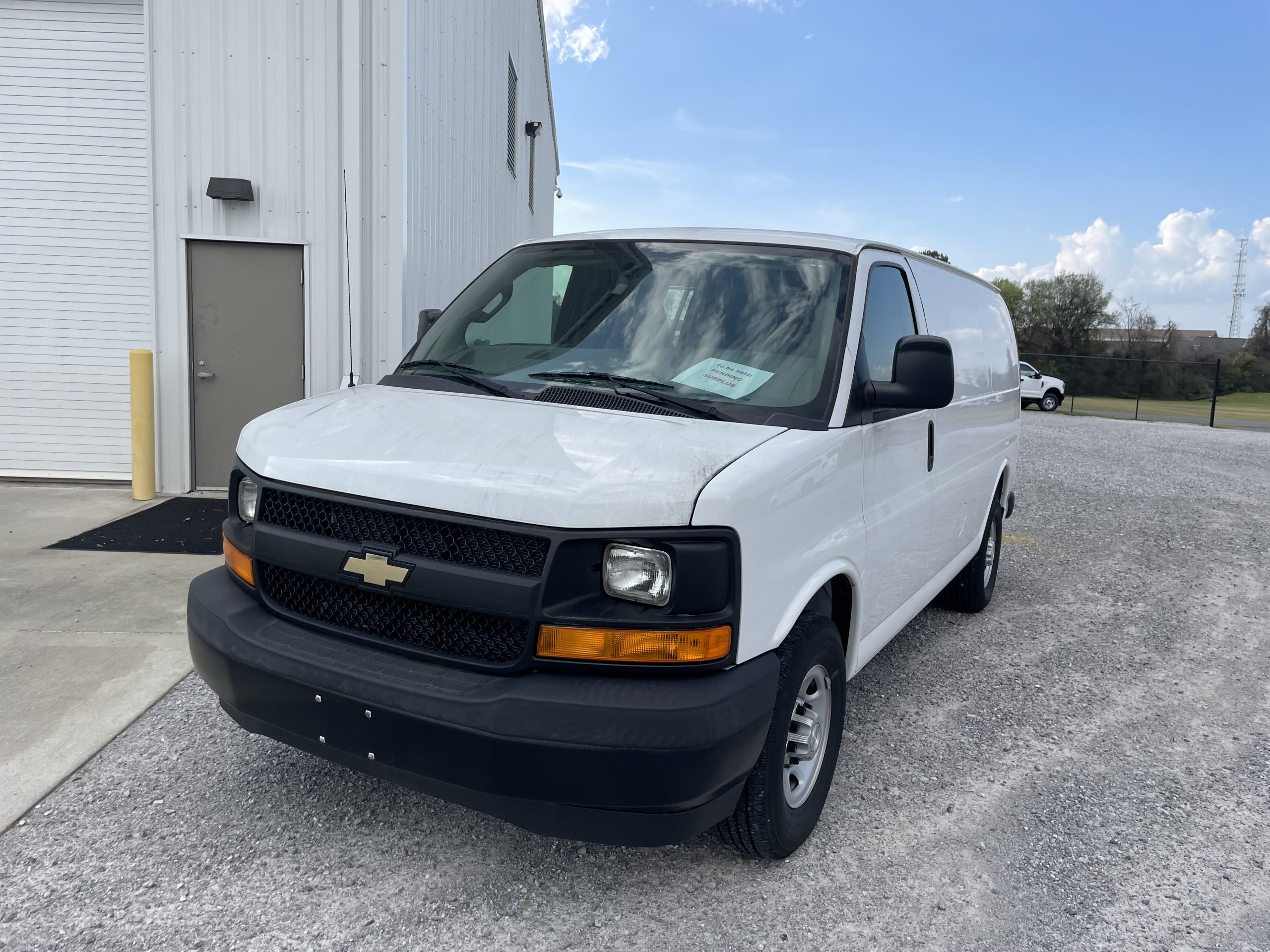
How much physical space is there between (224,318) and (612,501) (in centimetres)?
729

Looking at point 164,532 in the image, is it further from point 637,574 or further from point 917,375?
point 917,375

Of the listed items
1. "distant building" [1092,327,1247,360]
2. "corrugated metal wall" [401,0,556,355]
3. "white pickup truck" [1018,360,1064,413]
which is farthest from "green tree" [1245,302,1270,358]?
"corrugated metal wall" [401,0,556,355]

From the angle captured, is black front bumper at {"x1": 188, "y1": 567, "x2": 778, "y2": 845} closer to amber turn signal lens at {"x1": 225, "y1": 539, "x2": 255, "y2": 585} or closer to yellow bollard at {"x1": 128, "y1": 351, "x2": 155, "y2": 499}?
amber turn signal lens at {"x1": 225, "y1": 539, "x2": 255, "y2": 585}

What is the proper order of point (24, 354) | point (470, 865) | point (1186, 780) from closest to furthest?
point (470, 865)
point (1186, 780)
point (24, 354)

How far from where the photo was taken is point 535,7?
16.7m

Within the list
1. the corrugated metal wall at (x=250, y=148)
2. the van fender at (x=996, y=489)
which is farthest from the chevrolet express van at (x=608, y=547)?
the corrugated metal wall at (x=250, y=148)

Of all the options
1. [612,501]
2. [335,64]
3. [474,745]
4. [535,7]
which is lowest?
[474,745]

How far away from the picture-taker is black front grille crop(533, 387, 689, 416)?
2.98 meters

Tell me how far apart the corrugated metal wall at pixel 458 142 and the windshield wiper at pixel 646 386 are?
5711 millimetres

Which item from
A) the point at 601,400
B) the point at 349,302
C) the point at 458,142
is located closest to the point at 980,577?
the point at 601,400

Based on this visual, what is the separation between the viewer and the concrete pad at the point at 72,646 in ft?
11.9

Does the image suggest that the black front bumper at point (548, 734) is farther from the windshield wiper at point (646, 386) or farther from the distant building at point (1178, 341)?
the distant building at point (1178, 341)

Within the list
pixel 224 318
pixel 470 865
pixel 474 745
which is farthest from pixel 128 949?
pixel 224 318

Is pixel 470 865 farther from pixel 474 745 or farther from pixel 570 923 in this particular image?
pixel 474 745
